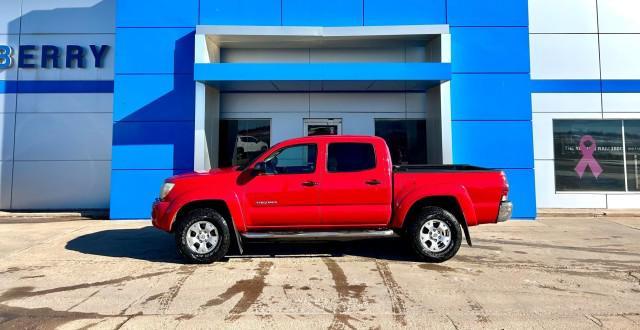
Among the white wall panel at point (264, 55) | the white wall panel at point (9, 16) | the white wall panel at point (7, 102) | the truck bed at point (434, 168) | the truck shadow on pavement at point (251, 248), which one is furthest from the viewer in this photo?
the white wall panel at point (9, 16)

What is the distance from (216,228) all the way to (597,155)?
462 inches

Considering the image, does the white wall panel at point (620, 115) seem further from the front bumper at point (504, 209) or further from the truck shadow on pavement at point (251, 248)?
the truck shadow on pavement at point (251, 248)

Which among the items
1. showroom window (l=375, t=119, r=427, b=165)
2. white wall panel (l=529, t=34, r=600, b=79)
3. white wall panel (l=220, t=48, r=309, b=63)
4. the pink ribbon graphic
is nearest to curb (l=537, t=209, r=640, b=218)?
the pink ribbon graphic

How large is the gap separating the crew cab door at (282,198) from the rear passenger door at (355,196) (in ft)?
0.61

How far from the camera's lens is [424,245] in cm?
601

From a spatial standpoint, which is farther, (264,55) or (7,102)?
(7,102)

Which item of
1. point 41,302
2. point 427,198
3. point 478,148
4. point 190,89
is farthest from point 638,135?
point 41,302

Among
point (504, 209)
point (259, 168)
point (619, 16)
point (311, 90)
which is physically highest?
point (619, 16)

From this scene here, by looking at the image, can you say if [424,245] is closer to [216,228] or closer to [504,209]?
[504,209]

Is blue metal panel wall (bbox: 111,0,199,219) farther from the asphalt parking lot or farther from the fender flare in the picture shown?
the fender flare

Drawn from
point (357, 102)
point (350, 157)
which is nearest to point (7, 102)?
point (357, 102)

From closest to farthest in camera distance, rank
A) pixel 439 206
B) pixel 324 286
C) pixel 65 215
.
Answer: pixel 324 286
pixel 439 206
pixel 65 215

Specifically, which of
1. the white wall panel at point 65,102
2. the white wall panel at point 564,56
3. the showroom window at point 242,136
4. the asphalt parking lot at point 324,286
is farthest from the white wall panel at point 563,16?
the white wall panel at point 65,102

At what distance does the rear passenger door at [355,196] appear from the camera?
19.6 feet
